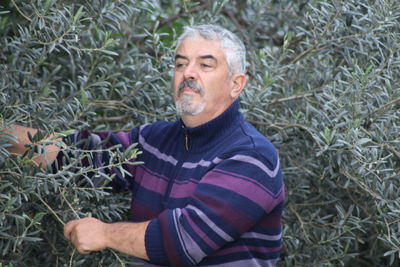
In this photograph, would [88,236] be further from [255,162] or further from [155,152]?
[255,162]

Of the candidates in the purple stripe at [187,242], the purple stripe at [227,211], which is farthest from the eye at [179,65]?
the purple stripe at [187,242]

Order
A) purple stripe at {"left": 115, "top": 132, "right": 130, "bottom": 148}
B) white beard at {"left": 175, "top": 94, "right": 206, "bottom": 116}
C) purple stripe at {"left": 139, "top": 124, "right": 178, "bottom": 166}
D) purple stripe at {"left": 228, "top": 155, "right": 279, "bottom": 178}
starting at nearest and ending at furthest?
purple stripe at {"left": 228, "top": 155, "right": 279, "bottom": 178} → white beard at {"left": 175, "top": 94, "right": 206, "bottom": 116} → purple stripe at {"left": 139, "top": 124, "right": 178, "bottom": 166} → purple stripe at {"left": 115, "top": 132, "right": 130, "bottom": 148}

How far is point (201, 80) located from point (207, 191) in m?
0.63

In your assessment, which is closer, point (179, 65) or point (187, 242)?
point (187, 242)

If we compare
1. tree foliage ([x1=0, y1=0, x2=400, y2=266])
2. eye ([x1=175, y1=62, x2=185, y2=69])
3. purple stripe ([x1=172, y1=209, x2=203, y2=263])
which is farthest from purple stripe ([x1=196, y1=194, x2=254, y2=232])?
eye ([x1=175, y1=62, x2=185, y2=69])

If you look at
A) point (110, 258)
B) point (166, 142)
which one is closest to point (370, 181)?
point (166, 142)

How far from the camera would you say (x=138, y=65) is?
4094 mm

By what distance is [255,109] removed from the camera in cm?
404

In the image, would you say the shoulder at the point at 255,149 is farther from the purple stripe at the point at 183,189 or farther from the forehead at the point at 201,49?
the forehead at the point at 201,49


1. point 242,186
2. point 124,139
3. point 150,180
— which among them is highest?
point 242,186

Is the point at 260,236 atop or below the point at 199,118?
below

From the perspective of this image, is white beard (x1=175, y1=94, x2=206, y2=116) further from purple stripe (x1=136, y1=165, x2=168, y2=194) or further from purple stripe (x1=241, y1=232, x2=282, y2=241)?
purple stripe (x1=241, y1=232, x2=282, y2=241)

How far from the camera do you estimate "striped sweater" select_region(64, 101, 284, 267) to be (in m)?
2.93

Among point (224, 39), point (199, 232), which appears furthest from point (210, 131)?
point (199, 232)
